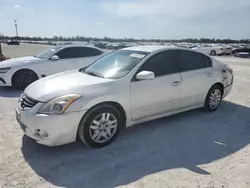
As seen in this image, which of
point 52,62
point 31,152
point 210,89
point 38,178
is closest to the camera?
point 38,178

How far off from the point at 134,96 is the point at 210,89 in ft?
6.97

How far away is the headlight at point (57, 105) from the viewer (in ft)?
10.6

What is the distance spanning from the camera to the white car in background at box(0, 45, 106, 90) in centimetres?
727

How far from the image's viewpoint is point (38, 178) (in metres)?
2.89

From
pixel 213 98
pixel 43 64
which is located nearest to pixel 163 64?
pixel 213 98

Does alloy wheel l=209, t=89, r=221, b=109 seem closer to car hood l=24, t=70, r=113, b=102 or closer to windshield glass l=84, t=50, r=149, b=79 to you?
windshield glass l=84, t=50, r=149, b=79

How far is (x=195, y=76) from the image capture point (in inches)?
189

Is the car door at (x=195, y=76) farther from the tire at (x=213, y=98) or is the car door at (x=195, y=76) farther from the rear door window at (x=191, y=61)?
the tire at (x=213, y=98)

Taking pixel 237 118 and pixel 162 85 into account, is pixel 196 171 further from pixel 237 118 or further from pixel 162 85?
pixel 237 118

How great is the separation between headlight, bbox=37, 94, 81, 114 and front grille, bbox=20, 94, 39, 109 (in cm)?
20

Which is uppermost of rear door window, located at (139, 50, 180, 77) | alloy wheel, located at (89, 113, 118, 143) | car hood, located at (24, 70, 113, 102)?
rear door window, located at (139, 50, 180, 77)

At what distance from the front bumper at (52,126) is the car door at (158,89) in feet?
3.35

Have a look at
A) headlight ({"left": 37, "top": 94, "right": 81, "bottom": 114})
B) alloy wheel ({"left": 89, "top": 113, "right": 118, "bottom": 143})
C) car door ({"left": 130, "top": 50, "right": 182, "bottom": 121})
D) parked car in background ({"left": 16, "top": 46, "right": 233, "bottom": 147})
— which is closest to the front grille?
parked car in background ({"left": 16, "top": 46, "right": 233, "bottom": 147})

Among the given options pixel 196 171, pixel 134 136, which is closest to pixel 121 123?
pixel 134 136
